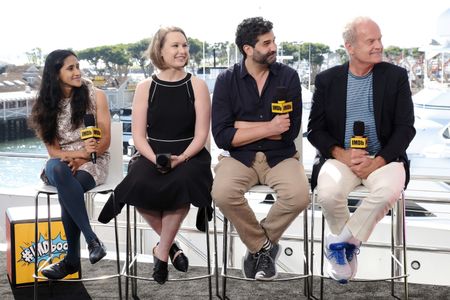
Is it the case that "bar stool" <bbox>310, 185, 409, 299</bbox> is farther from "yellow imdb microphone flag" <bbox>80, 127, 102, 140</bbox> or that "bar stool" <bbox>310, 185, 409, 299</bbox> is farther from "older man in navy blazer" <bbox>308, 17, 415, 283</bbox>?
"yellow imdb microphone flag" <bbox>80, 127, 102, 140</bbox>

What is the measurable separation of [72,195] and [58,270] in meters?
0.35

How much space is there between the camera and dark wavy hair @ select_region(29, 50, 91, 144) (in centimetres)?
303

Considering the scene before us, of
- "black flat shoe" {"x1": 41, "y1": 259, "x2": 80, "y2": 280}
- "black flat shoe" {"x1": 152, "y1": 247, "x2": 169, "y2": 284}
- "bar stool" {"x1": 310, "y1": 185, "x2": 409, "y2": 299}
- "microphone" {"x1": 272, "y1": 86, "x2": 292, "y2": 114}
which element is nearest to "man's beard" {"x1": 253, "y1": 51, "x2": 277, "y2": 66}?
"microphone" {"x1": 272, "y1": 86, "x2": 292, "y2": 114}

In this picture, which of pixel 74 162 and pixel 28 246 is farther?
pixel 28 246

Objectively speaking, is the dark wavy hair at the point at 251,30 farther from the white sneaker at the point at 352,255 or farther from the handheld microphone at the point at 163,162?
the white sneaker at the point at 352,255

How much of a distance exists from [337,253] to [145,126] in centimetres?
97

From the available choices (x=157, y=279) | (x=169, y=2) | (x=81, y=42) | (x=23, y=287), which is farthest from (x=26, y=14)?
(x=157, y=279)

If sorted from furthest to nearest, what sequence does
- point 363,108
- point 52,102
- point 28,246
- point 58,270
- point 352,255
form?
point 28,246
point 52,102
point 58,270
point 363,108
point 352,255

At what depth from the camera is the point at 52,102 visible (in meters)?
3.05

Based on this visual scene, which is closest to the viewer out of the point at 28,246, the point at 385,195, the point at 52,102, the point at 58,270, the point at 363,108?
the point at 385,195

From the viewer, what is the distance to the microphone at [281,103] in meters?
2.64

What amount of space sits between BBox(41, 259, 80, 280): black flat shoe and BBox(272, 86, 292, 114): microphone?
3.65 ft

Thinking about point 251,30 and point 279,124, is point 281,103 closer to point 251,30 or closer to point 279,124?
point 279,124

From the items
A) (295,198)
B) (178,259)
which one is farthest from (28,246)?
(295,198)
